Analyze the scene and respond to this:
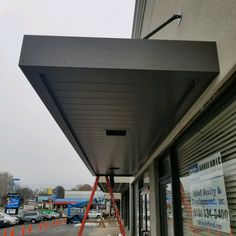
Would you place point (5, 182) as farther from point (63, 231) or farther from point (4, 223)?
point (63, 231)

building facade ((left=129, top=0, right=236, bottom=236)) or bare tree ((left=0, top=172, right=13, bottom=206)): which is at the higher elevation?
bare tree ((left=0, top=172, right=13, bottom=206))

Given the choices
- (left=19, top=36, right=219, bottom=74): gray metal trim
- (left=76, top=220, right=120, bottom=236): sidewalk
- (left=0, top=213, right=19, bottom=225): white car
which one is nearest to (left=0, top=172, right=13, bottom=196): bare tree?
(left=0, top=213, right=19, bottom=225): white car

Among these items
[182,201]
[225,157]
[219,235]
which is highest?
[225,157]

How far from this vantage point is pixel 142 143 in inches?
207

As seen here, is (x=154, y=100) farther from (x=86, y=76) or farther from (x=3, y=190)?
(x=3, y=190)

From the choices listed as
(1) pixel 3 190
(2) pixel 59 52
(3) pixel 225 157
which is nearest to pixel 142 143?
(3) pixel 225 157

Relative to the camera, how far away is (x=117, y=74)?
7.89ft

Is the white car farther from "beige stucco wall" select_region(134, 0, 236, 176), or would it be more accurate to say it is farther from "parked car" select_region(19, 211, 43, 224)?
"beige stucco wall" select_region(134, 0, 236, 176)

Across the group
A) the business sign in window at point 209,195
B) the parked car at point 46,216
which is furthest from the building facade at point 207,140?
the parked car at point 46,216

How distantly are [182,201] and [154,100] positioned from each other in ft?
5.83

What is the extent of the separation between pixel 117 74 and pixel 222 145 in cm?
127

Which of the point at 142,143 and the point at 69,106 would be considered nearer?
the point at 69,106

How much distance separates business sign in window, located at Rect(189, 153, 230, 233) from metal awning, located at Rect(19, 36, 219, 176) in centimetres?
73

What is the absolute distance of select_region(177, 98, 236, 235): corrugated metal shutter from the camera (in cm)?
237
